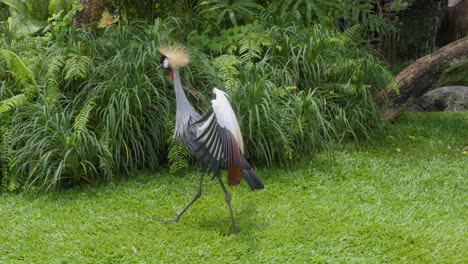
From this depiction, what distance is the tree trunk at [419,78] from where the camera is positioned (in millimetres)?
7000

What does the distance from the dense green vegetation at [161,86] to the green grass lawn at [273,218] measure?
0.93ft

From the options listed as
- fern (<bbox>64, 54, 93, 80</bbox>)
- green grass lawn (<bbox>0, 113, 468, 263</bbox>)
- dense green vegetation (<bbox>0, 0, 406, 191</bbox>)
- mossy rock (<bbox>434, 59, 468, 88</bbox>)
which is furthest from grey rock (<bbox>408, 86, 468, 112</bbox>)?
fern (<bbox>64, 54, 93, 80</bbox>)

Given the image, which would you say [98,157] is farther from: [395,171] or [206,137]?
[395,171]

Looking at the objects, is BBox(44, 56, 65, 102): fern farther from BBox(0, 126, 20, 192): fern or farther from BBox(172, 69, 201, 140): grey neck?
BBox(172, 69, 201, 140): grey neck

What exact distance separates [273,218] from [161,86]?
2029 mm

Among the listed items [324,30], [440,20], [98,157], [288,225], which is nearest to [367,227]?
[288,225]

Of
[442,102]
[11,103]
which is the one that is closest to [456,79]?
[442,102]

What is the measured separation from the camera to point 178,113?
4.30 m

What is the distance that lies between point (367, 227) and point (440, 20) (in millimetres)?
9005

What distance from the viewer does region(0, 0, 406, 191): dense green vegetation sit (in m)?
5.22

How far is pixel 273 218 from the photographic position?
452 centimetres

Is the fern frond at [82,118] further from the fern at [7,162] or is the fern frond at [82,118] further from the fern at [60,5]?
the fern at [60,5]

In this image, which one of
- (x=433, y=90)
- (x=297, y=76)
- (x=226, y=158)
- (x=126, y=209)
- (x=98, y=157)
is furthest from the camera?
Result: (x=433, y=90)

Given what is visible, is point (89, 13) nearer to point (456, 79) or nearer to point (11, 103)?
point (11, 103)
